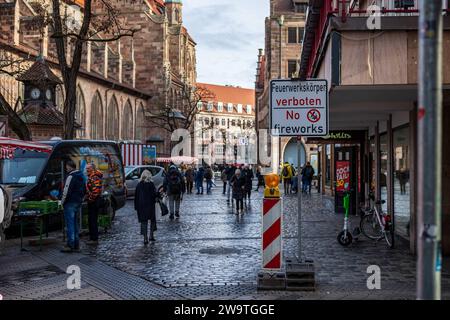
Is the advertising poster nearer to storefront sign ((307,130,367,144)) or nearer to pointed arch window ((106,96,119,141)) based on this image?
pointed arch window ((106,96,119,141))

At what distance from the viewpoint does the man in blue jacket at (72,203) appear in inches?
506

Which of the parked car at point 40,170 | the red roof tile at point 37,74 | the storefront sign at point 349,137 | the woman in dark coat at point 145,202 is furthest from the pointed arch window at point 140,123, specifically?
the woman in dark coat at point 145,202

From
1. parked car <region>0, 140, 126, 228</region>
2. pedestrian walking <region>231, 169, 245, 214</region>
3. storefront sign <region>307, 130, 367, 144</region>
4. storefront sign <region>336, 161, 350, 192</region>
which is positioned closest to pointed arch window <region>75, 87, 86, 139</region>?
pedestrian walking <region>231, 169, 245, 214</region>

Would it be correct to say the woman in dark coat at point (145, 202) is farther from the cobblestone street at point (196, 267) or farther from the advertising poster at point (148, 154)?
the advertising poster at point (148, 154)

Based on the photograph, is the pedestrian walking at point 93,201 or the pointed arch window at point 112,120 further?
the pointed arch window at point 112,120

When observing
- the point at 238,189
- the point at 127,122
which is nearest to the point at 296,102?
the point at 238,189

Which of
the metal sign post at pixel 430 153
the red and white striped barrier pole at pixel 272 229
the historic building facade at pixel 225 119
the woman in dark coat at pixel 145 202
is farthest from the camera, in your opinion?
the historic building facade at pixel 225 119

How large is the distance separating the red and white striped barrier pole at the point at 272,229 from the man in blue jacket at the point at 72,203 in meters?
5.25

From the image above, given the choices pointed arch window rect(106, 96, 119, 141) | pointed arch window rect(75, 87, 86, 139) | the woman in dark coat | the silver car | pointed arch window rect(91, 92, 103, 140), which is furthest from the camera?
pointed arch window rect(106, 96, 119, 141)

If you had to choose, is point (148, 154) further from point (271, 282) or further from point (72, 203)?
point (271, 282)

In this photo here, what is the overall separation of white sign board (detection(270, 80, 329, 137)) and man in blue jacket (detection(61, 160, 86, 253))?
5.28 m

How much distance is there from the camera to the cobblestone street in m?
8.54
